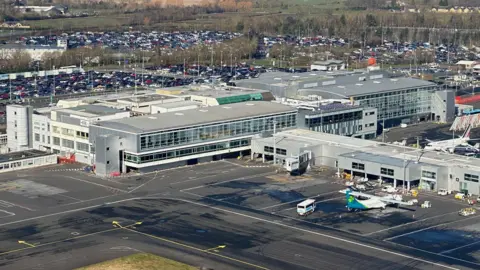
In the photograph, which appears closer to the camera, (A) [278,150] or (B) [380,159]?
(B) [380,159]

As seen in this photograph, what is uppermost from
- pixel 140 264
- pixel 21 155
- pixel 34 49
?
pixel 34 49

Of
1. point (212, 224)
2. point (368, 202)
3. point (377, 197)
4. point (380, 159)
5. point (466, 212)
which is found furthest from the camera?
point (380, 159)

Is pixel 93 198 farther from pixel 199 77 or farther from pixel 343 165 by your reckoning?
pixel 199 77

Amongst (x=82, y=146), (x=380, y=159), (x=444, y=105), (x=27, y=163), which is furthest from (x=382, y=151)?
(x=27, y=163)

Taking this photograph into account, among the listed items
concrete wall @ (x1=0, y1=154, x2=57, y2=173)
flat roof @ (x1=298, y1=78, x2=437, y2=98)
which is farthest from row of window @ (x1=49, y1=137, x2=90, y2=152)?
flat roof @ (x1=298, y1=78, x2=437, y2=98)

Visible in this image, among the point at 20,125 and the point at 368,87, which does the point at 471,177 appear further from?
the point at 20,125

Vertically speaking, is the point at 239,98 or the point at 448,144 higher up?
the point at 239,98

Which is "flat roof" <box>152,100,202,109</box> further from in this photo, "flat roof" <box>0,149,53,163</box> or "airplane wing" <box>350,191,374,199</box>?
"airplane wing" <box>350,191,374,199</box>

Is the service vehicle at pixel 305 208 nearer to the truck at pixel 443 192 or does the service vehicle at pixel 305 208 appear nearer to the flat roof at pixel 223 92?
the truck at pixel 443 192

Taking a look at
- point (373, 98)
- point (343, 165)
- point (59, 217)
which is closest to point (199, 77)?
point (373, 98)
